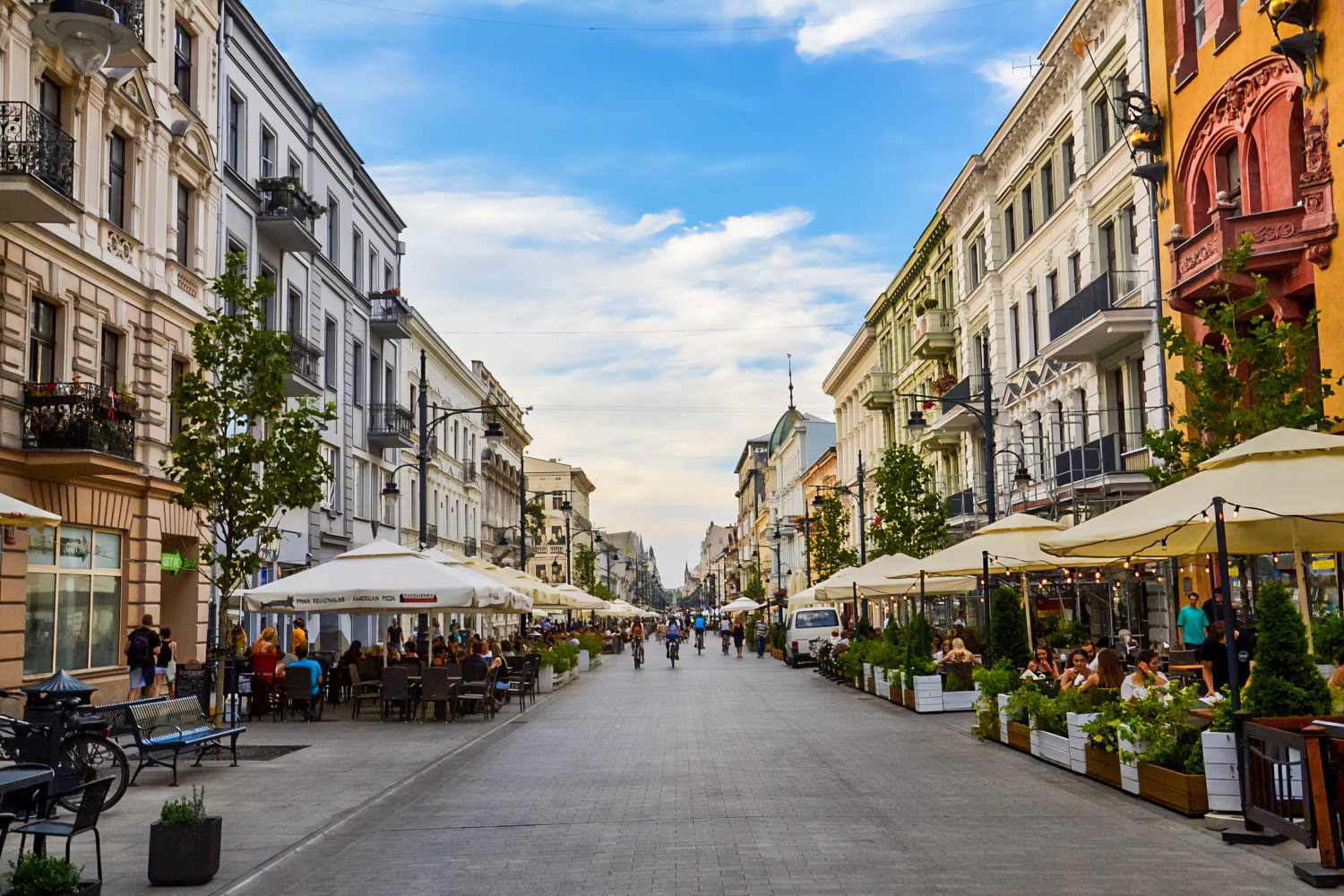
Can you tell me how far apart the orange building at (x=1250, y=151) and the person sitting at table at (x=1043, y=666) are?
20.1 ft

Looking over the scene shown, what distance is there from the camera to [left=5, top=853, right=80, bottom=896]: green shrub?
21.8ft

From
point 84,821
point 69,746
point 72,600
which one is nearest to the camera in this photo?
point 84,821

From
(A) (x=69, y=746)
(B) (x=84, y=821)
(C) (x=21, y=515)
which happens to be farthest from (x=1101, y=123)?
(B) (x=84, y=821)

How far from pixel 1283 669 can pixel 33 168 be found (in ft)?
56.5

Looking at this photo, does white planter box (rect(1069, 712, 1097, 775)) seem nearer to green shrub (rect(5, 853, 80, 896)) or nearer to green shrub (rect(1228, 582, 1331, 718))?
green shrub (rect(1228, 582, 1331, 718))

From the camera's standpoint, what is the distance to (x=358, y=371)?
42156mm

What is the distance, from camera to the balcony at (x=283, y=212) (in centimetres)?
3180

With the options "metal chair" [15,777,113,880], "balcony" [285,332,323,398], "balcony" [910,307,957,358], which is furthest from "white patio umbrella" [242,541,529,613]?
"balcony" [910,307,957,358]

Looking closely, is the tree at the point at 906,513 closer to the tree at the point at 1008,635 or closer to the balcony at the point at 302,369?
the balcony at the point at 302,369

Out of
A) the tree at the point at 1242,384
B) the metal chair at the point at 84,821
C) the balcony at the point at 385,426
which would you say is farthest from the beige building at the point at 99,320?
the tree at the point at 1242,384

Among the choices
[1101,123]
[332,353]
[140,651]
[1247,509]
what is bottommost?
[140,651]

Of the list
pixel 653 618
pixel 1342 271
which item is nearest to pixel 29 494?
pixel 1342 271

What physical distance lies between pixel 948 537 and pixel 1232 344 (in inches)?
1075

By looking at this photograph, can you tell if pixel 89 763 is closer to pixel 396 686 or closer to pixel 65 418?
pixel 396 686
